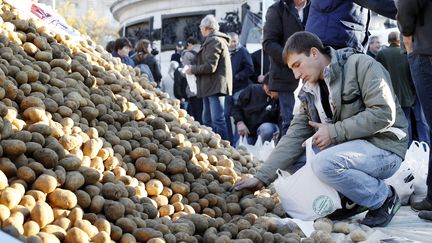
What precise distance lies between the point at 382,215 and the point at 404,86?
291 centimetres

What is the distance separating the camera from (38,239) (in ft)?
8.25

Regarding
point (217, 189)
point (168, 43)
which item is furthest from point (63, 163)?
point (168, 43)

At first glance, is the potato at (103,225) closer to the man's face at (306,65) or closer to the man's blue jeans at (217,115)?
the man's face at (306,65)

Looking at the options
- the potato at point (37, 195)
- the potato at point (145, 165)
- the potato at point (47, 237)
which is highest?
the potato at point (145, 165)

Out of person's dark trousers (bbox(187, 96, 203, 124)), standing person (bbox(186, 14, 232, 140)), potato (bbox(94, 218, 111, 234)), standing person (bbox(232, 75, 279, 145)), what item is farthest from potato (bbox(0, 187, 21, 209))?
person's dark trousers (bbox(187, 96, 203, 124))

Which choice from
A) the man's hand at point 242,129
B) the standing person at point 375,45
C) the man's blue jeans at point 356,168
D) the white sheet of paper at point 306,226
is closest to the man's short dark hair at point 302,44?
the man's blue jeans at point 356,168

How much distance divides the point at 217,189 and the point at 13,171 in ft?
4.37

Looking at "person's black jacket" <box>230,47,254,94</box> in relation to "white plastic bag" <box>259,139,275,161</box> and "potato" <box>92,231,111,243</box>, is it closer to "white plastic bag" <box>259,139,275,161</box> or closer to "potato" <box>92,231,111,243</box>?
"white plastic bag" <box>259,139,275,161</box>

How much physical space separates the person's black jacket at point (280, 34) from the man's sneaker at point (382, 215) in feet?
5.60

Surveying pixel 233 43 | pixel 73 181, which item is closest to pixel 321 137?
pixel 73 181

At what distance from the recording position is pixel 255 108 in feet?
24.3

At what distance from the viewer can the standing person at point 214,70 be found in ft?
23.3

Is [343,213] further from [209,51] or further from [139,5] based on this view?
[139,5]

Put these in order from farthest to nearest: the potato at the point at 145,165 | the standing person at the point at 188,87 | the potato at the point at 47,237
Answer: the standing person at the point at 188,87 → the potato at the point at 145,165 → the potato at the point at 47,237
